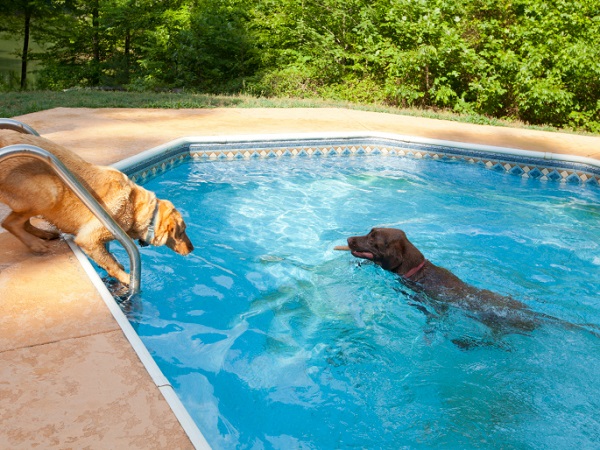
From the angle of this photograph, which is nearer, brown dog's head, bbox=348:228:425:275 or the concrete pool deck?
→ the concrete pool deck

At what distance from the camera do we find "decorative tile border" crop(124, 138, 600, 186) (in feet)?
26.6

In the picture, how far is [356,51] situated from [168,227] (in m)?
11.6

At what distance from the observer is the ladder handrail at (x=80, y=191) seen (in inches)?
127

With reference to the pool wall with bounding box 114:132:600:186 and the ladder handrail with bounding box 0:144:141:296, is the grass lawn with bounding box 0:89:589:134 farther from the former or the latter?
the ladder handrail with bounding box 0:144:141:296

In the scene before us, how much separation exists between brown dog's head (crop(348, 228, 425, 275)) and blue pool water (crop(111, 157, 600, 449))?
37 centimetres

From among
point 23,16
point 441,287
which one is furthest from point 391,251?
point 23,16

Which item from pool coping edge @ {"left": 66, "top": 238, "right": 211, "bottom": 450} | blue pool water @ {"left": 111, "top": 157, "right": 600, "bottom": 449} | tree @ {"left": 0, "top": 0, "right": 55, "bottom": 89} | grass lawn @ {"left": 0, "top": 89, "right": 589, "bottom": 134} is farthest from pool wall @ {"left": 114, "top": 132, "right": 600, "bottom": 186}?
tree @ {"left": 0, "top": 0, "right": 55, "bottom": 89}

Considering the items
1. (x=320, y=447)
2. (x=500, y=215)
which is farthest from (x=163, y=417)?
(x=500, y=215)

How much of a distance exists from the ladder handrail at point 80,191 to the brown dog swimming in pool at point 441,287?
178 cm

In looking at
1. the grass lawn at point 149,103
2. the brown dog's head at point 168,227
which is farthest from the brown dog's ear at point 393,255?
the grass lawn at point 149,103

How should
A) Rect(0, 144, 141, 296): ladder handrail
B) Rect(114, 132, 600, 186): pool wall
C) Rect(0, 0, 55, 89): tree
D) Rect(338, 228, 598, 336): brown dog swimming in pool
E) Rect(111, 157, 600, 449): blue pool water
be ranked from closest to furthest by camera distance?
1. Rect(0, 144, 141, 296): ladder handrail
2. Rect(111, 157, 600, 449): blue pool water
3. Rect(338, 228, 598, 336): brown dog swimming in pool
4. Rect(114, 132, 600, 186): pool wall
5. Rect(0, 0, 55, 89): tree

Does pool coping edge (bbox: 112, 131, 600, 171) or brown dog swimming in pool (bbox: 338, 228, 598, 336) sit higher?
pool coping edge (bbox: 112, 131, 600, 171)

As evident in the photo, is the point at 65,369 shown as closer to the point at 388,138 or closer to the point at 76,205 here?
the point at 76,205

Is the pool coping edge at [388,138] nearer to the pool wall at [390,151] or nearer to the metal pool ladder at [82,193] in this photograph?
the pool wall at [390,151]
